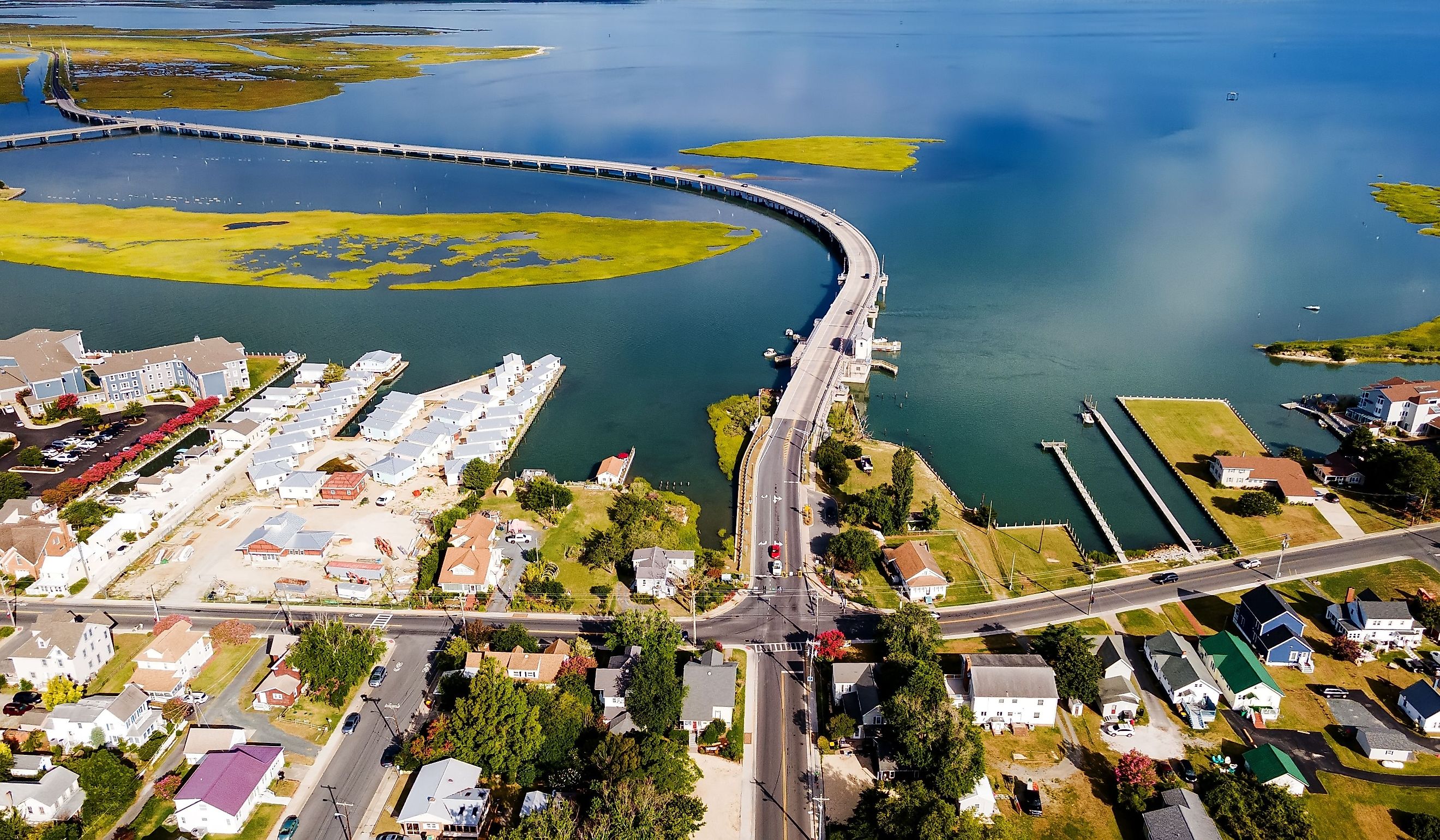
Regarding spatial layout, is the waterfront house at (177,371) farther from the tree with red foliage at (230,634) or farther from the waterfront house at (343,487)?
the tree with red foliage at (230,634)

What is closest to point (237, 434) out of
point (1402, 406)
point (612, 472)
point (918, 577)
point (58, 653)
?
point (58, 653)

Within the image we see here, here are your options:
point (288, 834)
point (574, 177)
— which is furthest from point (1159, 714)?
point (574, 177)

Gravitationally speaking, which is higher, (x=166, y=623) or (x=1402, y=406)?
(x=1402, y=406)

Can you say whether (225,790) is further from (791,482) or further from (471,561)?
(791,482)

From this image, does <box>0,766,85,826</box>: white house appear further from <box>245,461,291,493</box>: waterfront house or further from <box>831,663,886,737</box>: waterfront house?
<box>831,663,886,737</box>: waterfront house

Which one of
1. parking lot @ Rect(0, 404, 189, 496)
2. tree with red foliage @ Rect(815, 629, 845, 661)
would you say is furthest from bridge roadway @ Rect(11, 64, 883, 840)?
parking lot @ Rect(0, 404, 189, 496)

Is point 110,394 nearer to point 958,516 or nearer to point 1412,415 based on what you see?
point 958,516

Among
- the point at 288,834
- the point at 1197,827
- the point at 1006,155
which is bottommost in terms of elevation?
the point at 288,834
